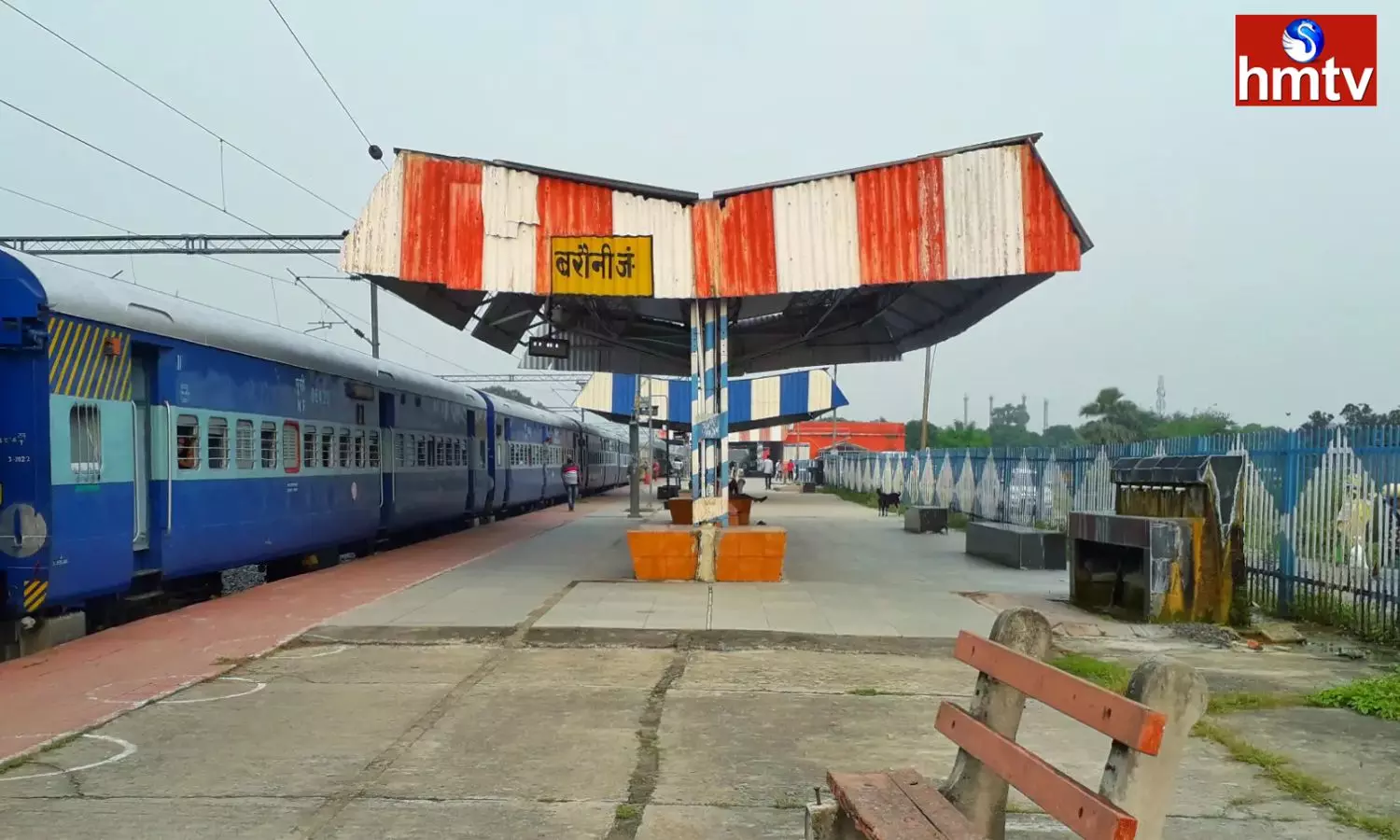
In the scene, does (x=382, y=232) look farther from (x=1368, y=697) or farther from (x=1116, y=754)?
(x=1116, y=754)

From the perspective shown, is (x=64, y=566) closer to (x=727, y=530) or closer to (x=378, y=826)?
(x=378, y=826)

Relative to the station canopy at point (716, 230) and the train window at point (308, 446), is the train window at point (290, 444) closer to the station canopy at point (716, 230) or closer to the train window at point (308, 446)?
the train window at point (308, 446)

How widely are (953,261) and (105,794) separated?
11.0m

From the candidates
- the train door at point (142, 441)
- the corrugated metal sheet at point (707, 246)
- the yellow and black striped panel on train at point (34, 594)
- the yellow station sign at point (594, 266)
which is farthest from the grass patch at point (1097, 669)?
the train door at point (142, 441)

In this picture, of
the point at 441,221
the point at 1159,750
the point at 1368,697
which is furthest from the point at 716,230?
the point at 1159,750

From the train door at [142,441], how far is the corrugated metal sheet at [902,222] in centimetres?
838

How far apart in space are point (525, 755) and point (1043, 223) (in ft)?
32.7

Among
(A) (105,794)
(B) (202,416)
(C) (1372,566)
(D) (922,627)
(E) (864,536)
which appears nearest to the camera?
(A) (105,794)

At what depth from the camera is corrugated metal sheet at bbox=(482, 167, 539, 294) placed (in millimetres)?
13969

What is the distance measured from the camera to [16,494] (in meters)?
8.85

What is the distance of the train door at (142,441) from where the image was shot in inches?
414

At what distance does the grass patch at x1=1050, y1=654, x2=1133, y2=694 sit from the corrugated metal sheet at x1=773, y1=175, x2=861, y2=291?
6.33 metres

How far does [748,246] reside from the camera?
46.9ft

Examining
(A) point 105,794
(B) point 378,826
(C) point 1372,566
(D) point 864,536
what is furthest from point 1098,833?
(D) point 864,536
